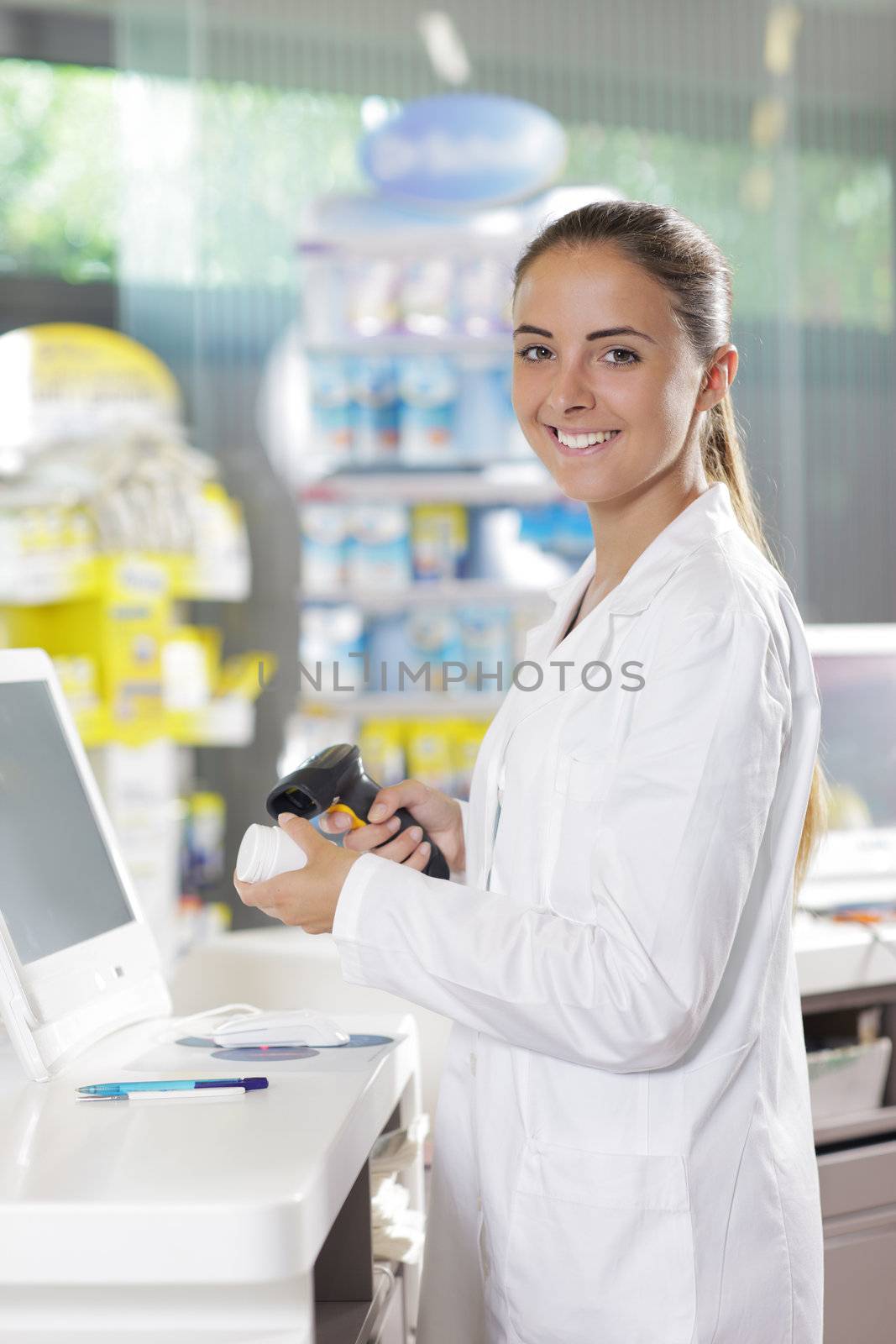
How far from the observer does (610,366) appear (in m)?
1.29

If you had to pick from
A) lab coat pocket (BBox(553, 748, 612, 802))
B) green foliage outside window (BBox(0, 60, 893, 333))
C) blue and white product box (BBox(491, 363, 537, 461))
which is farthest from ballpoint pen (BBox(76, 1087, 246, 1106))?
green foliage outside window (BBox(0, 60, 893, 333))

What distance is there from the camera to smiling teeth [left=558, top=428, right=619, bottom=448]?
131 cm

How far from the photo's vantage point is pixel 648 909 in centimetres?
108

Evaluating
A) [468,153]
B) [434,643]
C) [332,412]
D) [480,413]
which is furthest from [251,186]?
[434,643]

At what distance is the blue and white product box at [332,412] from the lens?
16.1ft

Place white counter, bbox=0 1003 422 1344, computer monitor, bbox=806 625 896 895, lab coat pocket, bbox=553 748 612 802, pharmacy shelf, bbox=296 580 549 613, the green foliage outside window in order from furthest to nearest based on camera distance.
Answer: the green foliage outside window, pharmacy shelf, bbox=296 580 549 613, computer monitor, bbox=806 625 896 895, lab coat pocket, bbox=553 748 612 802, white counter, bbox=0 1003 422 1344

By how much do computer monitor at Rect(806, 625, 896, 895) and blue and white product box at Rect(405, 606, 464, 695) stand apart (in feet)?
8.06

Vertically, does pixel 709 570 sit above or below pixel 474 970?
above

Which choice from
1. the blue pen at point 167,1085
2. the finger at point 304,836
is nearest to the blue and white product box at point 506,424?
the finger at point 304,836

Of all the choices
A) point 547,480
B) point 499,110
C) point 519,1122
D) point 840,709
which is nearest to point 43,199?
point 499,110

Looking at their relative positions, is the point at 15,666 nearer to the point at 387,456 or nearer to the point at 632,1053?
the point at 632,1053

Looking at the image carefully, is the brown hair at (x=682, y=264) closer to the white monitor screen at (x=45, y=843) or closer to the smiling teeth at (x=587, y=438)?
the smiling teeth at (x=587, y=438)

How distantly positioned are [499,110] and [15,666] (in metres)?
4.19

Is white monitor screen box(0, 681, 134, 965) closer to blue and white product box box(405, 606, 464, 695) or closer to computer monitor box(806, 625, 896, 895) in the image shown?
computer monitor box(806, 625, 896, 895)
